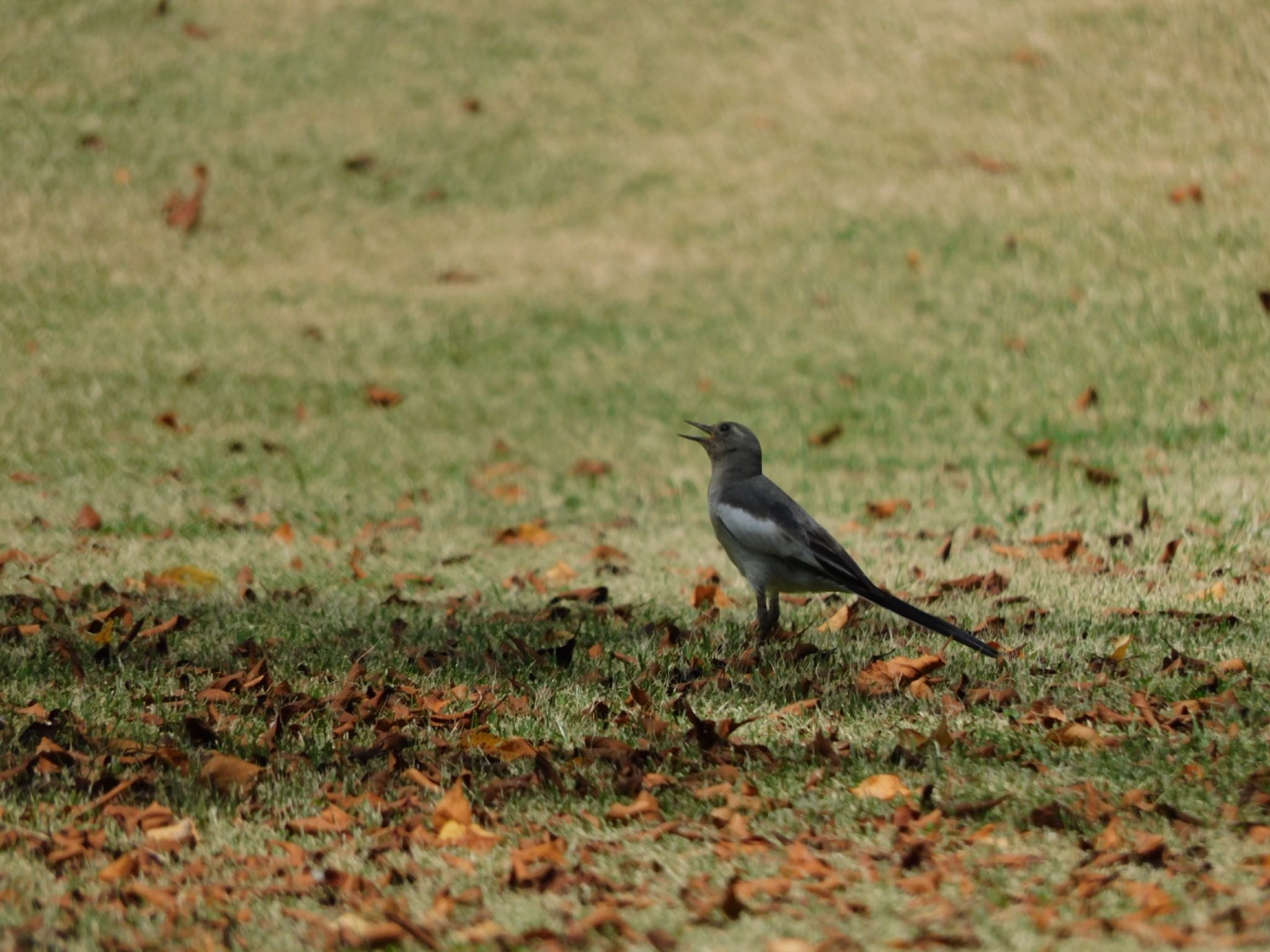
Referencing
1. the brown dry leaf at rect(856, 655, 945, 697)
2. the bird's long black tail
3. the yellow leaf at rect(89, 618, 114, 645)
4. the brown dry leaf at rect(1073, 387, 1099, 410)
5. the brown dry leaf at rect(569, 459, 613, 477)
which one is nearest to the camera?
the bird's long black tail

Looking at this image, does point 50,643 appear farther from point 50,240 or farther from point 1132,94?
point 1132,94

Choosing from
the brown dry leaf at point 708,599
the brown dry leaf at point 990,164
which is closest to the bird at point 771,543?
Result: the brown dry leaf at point 708,599

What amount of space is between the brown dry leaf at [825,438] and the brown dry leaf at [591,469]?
1467 mm

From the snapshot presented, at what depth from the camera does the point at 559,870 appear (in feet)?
11.5

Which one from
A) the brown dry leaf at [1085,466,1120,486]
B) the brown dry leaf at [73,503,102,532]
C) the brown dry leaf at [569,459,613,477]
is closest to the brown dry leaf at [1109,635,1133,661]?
the brown dry leaf at [1085,466,1120,486]

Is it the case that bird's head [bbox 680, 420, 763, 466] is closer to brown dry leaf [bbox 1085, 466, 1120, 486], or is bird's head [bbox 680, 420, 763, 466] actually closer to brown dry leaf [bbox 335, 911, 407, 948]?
brown dry leaf [bbox 335, 911, 407, 948]

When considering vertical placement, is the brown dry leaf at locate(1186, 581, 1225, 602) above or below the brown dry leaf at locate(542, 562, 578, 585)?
above

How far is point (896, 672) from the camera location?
5.04 meters

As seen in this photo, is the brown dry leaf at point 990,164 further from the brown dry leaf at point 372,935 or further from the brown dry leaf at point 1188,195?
the brown dry leaf at point 372,935

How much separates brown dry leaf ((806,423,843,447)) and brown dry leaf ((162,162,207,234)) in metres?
6.44

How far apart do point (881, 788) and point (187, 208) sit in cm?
1136

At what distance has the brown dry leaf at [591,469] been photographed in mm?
10164

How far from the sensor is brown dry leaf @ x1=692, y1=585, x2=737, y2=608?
6.56 metres

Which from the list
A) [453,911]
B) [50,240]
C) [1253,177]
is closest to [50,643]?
[453,911]
